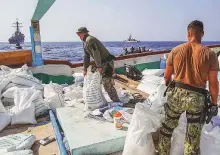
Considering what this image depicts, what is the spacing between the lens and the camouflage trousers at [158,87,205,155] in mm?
2381

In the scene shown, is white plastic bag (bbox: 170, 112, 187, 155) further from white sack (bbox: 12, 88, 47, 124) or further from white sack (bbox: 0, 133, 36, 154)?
white sack (bbox: 12, 88, 47, 124)

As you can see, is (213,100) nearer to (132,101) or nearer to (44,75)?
(132,101)

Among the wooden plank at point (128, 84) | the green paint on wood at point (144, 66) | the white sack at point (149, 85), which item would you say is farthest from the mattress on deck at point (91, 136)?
the green paint on wood at point (144, 66)

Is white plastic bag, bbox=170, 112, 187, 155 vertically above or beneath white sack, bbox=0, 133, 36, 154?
above

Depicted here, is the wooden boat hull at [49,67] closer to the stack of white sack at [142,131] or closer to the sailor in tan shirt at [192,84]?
the stack of white sack at [142,131]

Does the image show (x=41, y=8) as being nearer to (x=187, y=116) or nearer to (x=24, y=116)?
(x=24, y=116)

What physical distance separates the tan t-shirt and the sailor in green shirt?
2.08 m

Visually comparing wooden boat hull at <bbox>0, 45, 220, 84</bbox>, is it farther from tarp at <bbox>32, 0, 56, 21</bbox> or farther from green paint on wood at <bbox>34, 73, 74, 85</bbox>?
tarp at <bbox>32, 0, 56, 21</bbox>

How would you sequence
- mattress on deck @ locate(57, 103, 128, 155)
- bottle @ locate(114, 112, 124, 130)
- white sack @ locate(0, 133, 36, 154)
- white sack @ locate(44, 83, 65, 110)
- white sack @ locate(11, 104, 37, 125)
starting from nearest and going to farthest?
mattress on deck @ locate(57, 103, 128, 155) → white sack @ locate(0, 133, 36, 154) → bottle @ locate(114, 112, 124, 130) → white sack @ locate(11, 104, 37, 125) → white sack @ locate(44, 83, 65, 110)

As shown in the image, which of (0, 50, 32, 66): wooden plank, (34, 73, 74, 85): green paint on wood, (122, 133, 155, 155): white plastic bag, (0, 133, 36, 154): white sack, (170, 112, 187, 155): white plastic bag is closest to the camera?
(122, 133, 155, 155): white plastic bag

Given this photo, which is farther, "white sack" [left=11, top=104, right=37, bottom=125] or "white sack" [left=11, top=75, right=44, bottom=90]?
"white sack" [left=11, top=75, right=44, bottom=90]

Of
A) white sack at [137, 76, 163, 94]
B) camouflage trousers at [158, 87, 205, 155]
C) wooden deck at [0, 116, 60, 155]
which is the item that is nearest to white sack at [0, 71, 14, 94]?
wooden deck at [0, 116, 60, 155]

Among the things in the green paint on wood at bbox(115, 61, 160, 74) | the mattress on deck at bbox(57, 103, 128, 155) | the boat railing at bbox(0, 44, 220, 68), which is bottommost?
the mattress on deck at bbox(57, 103, 128, 155)

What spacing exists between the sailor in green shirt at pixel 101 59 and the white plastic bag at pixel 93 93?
0.27m
